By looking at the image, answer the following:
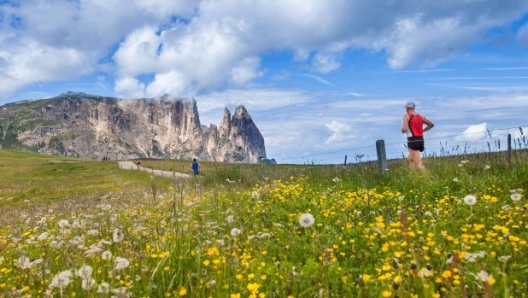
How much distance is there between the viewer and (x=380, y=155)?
14227 mm

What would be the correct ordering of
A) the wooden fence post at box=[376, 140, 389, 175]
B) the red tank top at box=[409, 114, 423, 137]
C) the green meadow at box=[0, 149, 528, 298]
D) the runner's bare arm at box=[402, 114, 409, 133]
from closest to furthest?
the green meadow at box=[0, 149, 528, 298]
the wooden fence post at box=[376, 140, 389, 175]
the red tank top at box=[409, 114, 423, 137]
the runner's bare arm at box=[402, 114, 409, 133]

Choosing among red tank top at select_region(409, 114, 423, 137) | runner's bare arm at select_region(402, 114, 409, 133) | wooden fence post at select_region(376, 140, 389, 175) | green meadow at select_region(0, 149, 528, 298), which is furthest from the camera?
runner's bare arm at select_region(402, 114, 409, 133)

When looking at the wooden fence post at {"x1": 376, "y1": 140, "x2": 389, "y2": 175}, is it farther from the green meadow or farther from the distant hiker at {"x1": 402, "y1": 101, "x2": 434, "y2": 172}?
the green meadow

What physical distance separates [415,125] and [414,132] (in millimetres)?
236

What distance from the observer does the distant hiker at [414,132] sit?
14.4m

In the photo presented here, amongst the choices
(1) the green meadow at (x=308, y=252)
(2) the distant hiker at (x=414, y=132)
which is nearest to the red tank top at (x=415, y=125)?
(2) the distant hiker at (x=414, y=132)

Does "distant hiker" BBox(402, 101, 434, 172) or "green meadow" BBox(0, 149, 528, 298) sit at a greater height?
"distant hiker" BBox(402, 101, 434, 172)

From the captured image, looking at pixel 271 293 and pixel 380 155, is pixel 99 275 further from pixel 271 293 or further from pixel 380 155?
pixel 380 155

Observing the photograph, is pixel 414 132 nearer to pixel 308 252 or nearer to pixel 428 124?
pixel 428 124

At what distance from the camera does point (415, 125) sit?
1441 cm

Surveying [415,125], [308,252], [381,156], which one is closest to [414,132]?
[415,125]

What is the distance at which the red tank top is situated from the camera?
14414mm

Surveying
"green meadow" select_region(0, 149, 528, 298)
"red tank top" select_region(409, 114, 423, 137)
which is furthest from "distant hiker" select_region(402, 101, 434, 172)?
"green meadow" select_region(0, 149, 528, 298)

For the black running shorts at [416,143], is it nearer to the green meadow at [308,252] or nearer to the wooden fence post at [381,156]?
the wooden fence post at [381,156]
